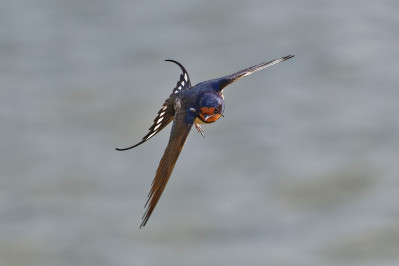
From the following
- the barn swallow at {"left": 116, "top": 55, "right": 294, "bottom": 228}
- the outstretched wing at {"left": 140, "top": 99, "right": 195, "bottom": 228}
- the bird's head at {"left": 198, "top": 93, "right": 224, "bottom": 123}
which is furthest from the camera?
the bird's head at {"left": 198, "top": 93, "right": 224, "bottom": 123}

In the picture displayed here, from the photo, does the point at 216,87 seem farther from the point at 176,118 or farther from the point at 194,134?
the point at 194,134

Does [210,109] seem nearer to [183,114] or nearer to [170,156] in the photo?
[183,114]

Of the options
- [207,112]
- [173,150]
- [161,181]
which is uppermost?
[207,112]

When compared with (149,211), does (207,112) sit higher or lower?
higher

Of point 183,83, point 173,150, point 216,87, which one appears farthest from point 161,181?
point 183,83

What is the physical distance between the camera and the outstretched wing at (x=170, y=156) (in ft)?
8.25

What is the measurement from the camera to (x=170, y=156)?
2.81 metres

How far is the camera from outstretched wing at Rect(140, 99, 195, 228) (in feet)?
8.25

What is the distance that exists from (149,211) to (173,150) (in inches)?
20.6

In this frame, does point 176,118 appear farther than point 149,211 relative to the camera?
Yes

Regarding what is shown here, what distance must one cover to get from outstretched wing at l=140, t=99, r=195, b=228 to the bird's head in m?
0.05

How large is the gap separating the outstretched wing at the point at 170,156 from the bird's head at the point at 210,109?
5cm

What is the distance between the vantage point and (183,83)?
377 centimetres

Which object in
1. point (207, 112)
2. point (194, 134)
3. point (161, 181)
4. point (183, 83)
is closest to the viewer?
point (161, 181)
